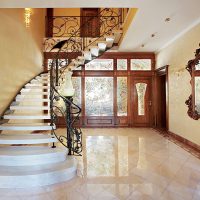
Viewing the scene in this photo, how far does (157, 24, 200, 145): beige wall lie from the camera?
5.74 metres

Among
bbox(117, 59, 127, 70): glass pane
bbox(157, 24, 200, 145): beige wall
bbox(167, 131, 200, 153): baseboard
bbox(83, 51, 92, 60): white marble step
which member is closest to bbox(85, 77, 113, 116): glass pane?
bbox(117, 59, 127, 70): glass pane

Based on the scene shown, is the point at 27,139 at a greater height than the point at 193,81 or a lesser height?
lesser

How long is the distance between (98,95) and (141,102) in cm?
180

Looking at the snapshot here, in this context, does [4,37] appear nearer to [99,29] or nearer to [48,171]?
[48,171]

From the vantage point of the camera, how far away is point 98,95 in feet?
30.6

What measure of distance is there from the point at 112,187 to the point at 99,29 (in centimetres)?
756

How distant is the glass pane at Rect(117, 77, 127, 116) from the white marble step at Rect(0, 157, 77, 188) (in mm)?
5831

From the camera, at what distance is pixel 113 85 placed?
931 centimetres

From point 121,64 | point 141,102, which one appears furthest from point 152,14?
point 141,102

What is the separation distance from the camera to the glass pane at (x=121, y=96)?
30.6ft

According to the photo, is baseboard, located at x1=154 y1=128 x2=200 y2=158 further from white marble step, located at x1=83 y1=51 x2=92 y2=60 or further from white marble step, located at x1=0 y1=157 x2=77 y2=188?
white marble step, located at x1=83 y1=51 x2=92 y2=60

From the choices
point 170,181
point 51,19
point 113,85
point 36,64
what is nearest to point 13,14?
point 36,64

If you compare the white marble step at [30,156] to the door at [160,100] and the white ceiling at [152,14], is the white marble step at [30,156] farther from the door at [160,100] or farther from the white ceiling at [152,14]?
the door at [160,100]

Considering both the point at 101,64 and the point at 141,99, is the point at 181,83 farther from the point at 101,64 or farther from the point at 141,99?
the point at 101,64
